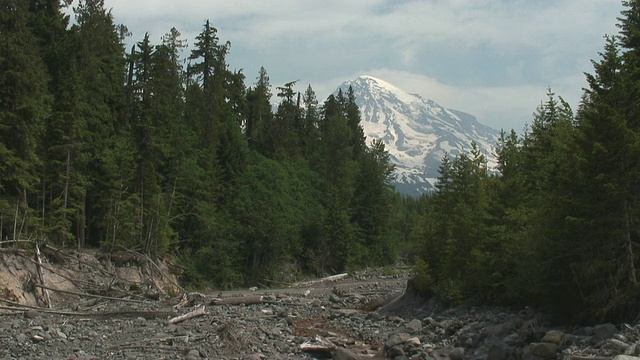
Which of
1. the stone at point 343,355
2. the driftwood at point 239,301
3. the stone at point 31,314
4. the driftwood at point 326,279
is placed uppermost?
the stone at point 31,314

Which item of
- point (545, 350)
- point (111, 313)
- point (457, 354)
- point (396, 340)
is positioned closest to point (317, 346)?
point (396, 340)

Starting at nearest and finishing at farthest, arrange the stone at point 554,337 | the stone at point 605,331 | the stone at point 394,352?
1. the stone at point 605,331
2. the stone at point 554,337
3. the stone at point 394,352

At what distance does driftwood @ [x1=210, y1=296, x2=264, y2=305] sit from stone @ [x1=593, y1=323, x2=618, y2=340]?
2059 cm

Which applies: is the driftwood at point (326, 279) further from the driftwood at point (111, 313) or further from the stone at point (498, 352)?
the stone at point (498, 352)

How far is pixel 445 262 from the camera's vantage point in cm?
3167

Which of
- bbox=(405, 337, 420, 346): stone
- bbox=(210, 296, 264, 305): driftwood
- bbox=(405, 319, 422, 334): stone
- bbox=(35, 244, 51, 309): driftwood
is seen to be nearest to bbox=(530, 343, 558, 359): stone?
bbox=(405, 337, 420, 346): stone

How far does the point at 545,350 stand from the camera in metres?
15.7

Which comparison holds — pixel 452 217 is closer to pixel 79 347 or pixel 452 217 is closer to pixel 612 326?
pixel 612 326

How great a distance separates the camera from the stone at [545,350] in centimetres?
1554

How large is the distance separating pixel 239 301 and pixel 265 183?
30.2 meters

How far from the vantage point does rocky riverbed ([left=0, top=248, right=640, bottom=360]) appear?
15992 mm

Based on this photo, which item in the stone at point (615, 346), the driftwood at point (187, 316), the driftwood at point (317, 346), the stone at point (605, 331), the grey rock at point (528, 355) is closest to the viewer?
the stone at point (615, 346)

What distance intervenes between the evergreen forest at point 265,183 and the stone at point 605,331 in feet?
4.46

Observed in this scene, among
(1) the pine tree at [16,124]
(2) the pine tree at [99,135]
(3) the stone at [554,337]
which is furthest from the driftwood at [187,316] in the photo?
(2) the pine tree at [99,135]
